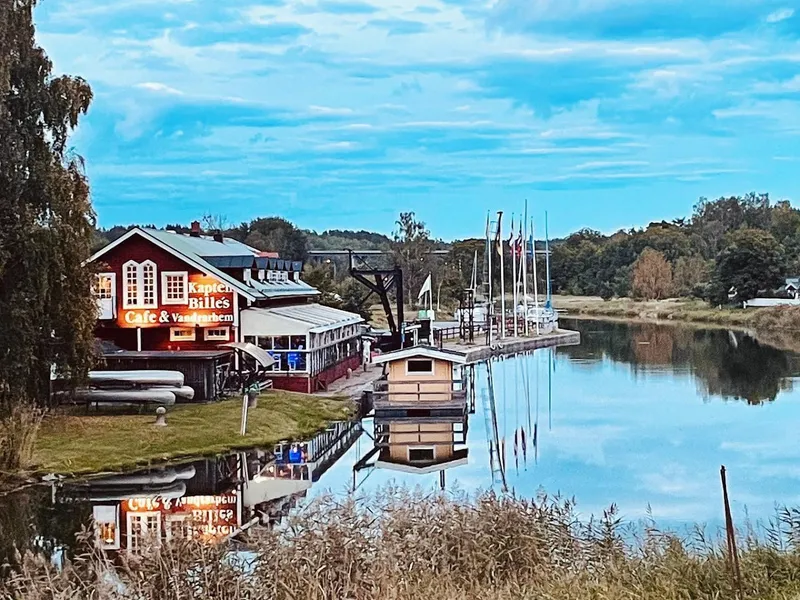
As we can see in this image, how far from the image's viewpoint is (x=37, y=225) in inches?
619

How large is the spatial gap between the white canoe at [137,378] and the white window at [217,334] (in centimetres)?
361

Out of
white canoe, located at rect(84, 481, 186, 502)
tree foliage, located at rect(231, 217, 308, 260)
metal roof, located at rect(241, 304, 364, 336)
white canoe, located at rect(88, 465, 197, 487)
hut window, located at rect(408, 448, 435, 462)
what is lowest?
hut window, located at rect(408, 448, 435, 462)

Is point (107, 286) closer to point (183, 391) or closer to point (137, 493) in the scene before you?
point (183, 391)

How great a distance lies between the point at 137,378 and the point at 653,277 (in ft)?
188

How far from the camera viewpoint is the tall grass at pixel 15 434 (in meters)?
15.6

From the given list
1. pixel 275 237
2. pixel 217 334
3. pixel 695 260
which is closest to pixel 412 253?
pixel 275 237

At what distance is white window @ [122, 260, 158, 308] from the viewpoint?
86.6ft

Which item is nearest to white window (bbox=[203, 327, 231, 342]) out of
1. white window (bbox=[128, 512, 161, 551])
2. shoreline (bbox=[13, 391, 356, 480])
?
shoreline (bbox=[13, 391, 356, 480])

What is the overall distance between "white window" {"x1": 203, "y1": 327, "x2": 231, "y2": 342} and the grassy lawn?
132 inches

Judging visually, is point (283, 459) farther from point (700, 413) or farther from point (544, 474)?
point (700, 413)

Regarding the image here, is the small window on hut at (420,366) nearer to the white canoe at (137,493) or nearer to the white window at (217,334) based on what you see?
the white window at (217,334)

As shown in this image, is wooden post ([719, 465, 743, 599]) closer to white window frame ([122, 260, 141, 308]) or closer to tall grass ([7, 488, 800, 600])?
tall grass ([7, 488, 800, 600])

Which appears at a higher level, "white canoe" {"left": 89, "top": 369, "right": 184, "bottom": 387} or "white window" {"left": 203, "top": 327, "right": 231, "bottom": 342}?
"white window" {"left": 203, "top": 327, "right": 231, "bottom": 342}

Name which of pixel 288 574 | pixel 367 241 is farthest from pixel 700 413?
pixel 367 241
